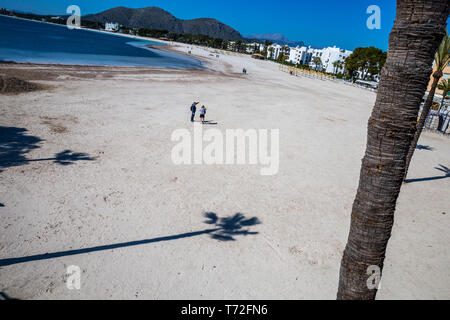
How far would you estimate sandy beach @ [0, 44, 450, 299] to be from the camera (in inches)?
257

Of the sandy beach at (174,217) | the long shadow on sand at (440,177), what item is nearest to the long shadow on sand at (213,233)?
the sandy beach at (174,217)

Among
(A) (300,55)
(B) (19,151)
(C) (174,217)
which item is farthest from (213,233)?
(A) (300,55)

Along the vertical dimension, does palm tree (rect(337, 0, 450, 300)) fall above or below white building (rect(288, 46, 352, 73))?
below

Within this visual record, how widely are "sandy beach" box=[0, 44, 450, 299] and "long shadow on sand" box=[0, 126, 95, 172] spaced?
0.27 ft

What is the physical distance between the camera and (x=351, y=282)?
3863 millimetres

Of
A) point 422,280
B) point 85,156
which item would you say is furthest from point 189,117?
point 422,280

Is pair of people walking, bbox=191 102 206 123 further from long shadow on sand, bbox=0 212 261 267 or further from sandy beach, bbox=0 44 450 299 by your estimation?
long shadow on sand, bbox=0 212 261 267

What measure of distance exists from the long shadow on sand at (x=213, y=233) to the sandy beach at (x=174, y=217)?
54 mm

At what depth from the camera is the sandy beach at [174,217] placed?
21.4 ft

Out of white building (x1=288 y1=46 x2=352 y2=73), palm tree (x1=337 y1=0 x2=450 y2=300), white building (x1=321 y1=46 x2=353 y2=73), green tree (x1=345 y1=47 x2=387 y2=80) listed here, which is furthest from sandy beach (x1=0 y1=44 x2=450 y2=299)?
white building (x1=321 y1=46 x2=353 y2=73)

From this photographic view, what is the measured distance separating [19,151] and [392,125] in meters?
14.3

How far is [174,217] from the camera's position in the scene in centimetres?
887

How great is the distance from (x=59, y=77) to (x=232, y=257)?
3078 cm

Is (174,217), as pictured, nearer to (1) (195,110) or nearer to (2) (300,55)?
(1) (195,110)
